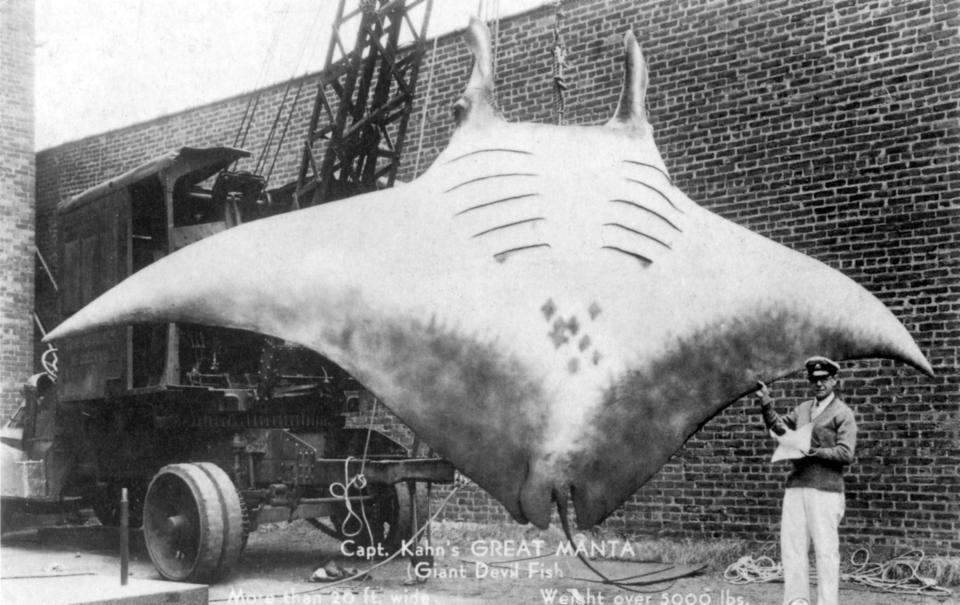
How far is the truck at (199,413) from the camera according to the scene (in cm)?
661

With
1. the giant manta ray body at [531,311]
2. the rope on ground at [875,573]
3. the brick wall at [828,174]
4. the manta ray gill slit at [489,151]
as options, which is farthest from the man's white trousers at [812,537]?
the manta ray gill slit at [489,151]

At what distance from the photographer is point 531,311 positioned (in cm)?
170

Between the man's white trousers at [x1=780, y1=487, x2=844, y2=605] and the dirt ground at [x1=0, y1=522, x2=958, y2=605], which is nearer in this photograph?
the man's white trousers at [x1=780, y1=487, x2=844, y2=605]

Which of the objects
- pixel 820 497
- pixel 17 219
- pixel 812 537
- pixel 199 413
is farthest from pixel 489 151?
pixel 17 219

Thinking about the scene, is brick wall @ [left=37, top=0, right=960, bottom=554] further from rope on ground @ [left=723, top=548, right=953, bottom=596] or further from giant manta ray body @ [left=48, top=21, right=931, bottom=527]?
giant manta ray body @ [left=48, top=21, right=931, bottom=527]

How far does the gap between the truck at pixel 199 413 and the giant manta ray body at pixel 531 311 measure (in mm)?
4632

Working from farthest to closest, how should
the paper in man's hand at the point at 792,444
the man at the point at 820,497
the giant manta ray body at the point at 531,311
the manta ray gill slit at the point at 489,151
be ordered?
the man at the point at 820,497 → the paper in man's hand at the point at 792,444 → the manta ray gill slit at the point at 489,151 → the giant manta ray body at the point at 531,311

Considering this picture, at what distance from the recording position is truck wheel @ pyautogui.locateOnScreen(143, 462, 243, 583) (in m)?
6.33

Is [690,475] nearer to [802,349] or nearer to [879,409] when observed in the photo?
[879,409]

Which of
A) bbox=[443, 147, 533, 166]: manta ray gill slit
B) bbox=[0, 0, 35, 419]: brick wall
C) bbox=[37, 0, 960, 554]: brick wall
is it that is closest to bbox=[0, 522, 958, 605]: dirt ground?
bbox=[37, 0, 960, 554]: brick wall

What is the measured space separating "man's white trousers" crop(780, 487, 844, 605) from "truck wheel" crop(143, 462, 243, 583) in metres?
3.61

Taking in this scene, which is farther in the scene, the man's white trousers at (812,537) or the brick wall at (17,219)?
the brick wall at (17,219)

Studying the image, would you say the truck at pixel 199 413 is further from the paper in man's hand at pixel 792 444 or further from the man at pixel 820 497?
the paper in man's hand at pixel 792 444

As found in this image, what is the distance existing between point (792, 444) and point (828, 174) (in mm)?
3493
